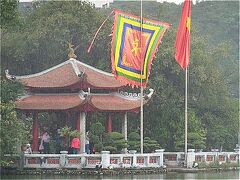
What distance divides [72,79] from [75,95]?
2.16ft

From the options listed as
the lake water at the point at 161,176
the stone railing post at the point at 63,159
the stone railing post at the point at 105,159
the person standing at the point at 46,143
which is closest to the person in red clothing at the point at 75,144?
the stone railing post at the point at 63,159

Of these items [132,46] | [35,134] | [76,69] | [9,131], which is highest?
[132,46]

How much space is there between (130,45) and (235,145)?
468 inches

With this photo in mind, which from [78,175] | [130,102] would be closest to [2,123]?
[78,175]

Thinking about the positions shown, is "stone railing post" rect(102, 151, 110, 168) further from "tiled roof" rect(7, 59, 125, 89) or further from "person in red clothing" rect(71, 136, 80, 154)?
"tiled roof" rect(7, 59, 125, 89)

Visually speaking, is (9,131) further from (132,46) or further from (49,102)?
(132,46)

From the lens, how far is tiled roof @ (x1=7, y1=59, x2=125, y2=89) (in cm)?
3238

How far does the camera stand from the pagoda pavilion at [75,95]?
3222 centimetres

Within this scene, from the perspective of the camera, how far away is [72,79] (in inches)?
1288

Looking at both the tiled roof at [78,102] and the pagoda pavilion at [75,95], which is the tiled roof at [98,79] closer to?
the pagoda pavilion at [75,95]

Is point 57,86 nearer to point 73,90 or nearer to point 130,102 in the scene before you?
point 73,90

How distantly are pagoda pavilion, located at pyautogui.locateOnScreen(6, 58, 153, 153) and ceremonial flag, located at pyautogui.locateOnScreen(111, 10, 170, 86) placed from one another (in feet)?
5.26

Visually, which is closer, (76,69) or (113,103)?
(113,103)

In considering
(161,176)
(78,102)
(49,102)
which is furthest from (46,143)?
(161,176)
